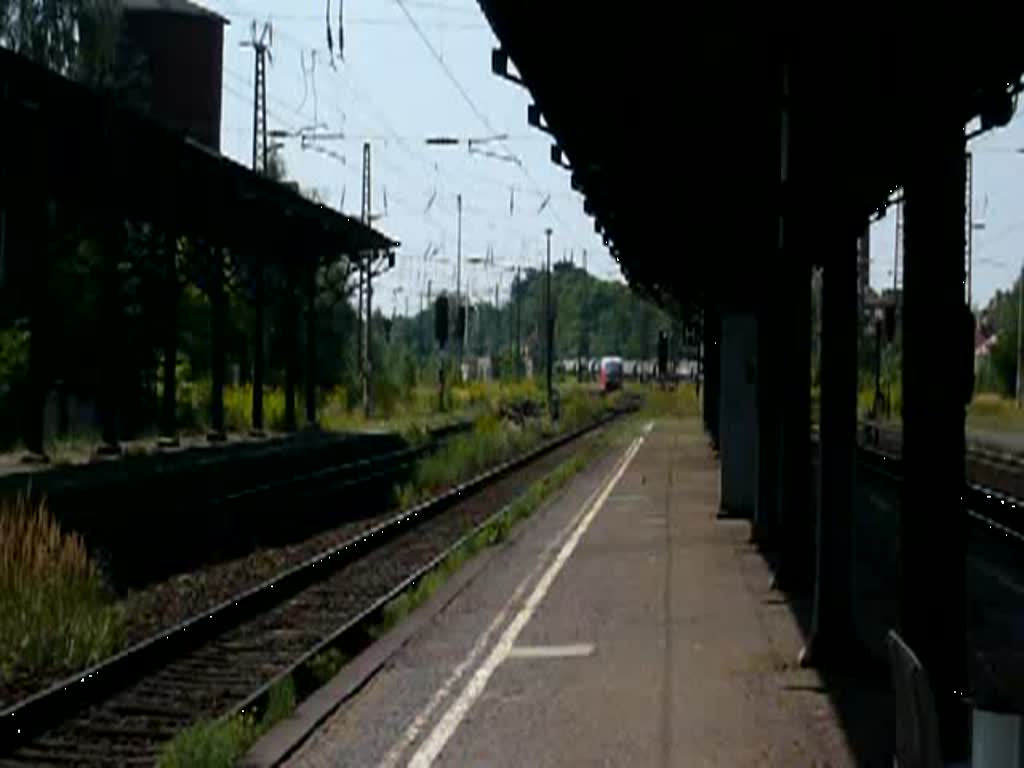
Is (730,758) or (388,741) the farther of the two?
(388,741)

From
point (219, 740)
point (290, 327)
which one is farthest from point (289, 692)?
point (290, 327)

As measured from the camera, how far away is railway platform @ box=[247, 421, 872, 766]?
410 inches

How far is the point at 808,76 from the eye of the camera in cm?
1228

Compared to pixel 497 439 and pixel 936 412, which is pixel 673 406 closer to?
pixel 497 439

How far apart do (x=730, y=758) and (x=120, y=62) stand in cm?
7229

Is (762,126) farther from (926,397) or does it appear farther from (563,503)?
(563,503)

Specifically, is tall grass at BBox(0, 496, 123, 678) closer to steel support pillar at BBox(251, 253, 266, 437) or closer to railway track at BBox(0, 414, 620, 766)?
railway track at BBox(0, 414, 620, 766)

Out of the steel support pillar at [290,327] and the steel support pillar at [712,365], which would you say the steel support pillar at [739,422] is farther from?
the steel support pillar at [290,327]

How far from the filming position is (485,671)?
44.2 ft

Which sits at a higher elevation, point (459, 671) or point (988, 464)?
point (459, 671)

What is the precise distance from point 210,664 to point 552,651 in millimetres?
2675

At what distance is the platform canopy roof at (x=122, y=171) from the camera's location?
35531 millimetres

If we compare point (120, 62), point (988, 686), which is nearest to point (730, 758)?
point (988, 686)

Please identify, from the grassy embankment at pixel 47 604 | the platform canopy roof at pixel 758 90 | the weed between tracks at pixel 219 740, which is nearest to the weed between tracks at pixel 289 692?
the weed between tracks at pixel 219 740
